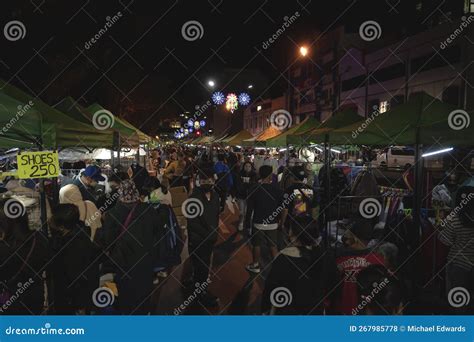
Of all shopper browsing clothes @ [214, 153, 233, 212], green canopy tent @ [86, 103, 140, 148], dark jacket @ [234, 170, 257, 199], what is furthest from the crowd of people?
shopper browsing clothes @ [214, 153, 233, 212]

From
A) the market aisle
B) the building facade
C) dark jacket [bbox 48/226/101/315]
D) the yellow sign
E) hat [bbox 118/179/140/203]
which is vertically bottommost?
the market aisle

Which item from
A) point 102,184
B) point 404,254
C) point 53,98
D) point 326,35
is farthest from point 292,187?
point 326,35

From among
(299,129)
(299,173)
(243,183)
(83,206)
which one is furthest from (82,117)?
(299,129)

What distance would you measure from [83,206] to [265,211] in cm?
304

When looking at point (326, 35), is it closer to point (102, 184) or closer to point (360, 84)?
point (360, 84)

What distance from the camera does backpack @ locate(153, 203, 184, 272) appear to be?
5.04m

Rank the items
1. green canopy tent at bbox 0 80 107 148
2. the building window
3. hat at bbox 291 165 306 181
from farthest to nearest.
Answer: the building window, hat at bbox 291 165 306 181, green canopy tent at bbox 0 80 107 148

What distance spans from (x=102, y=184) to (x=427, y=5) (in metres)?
31.7

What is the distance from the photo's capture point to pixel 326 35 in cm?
3894

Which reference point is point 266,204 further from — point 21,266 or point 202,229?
point 21,266

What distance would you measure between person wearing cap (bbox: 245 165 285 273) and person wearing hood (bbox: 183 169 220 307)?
1095 millimetres

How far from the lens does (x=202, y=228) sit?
5.49 meters

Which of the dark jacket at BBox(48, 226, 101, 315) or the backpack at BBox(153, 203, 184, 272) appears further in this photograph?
the backpack at BBox(153, 203, 184, 272)

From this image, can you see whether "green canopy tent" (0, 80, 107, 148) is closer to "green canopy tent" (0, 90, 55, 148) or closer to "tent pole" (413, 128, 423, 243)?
"green canopy tent" (0, 90, 55, 148)
